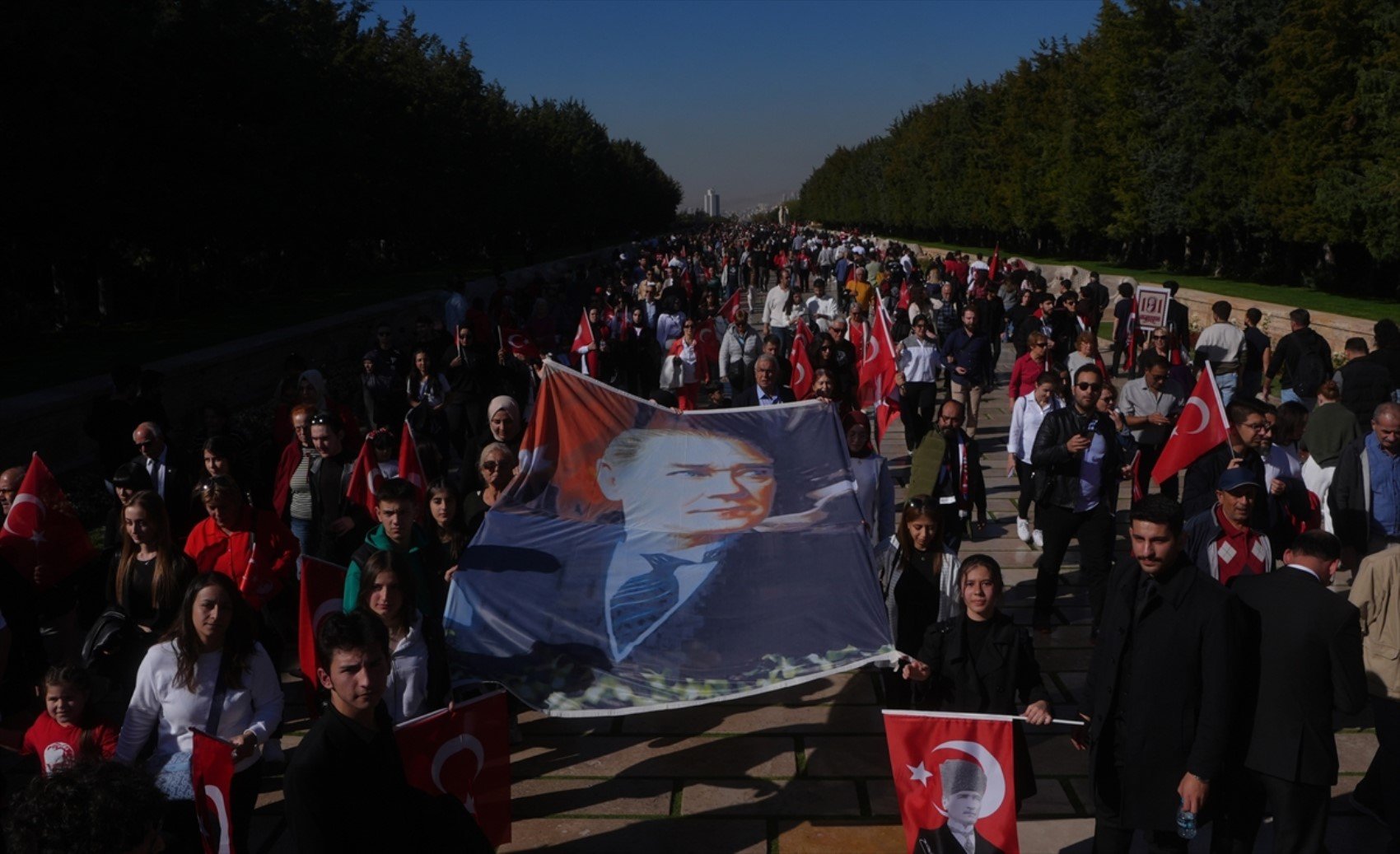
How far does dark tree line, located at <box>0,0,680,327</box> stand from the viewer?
1403cm

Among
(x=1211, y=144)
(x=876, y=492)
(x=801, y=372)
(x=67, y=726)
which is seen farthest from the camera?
(x=1211, y=144)

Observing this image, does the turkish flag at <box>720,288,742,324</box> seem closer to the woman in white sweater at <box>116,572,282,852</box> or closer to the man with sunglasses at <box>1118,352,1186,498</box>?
the man with sunglasses at <box>1118,352,1186,498</box>

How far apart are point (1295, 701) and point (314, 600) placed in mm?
4560

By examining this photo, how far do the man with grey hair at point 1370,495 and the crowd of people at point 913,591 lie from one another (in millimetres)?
19

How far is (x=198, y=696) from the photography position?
467cm

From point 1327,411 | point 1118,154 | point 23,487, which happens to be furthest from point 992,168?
point 23,487

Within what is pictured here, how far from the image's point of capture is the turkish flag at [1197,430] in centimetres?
816

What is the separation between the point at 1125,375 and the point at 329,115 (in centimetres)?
1675

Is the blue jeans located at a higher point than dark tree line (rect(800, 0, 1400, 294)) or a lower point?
lower

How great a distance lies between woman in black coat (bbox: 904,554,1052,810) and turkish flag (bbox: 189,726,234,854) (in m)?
2.84

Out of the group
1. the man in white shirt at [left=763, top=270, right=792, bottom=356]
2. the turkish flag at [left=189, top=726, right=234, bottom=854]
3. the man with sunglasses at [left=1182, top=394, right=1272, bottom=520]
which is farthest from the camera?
the man in white shirt at [left=763, top=270, right=792, bottom=356]

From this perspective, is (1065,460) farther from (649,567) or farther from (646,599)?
(646,599)

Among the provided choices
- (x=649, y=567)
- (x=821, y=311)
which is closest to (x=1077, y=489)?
(x=649, y=567)

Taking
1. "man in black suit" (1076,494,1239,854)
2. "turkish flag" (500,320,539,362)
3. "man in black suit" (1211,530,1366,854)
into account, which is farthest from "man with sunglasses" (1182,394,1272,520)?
"turkish flag" (500,320,539,362)
